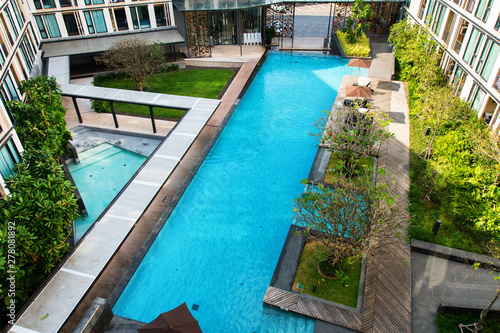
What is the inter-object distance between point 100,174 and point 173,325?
38.4 feet

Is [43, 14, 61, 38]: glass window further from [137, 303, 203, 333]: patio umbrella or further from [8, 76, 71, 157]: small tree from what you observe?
[137, 303, 203, 333]: patio umbrella

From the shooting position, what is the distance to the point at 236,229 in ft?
51.4

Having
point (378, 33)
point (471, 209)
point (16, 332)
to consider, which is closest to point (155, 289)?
point (16, 332)

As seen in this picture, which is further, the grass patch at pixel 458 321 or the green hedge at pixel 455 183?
the green hedge at pixel 455 183

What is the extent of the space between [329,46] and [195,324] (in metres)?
33.5

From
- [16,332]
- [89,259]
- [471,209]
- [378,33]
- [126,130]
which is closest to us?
[16,332]

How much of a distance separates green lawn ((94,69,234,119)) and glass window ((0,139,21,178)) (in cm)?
991

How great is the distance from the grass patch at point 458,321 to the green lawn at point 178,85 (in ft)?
63.9

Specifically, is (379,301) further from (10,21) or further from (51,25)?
(51,25)

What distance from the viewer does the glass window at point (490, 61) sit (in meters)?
18.4

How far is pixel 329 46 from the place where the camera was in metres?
36.3

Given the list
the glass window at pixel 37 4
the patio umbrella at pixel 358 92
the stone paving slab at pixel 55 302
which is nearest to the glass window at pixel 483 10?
the patio umbrella at pixel 358 92

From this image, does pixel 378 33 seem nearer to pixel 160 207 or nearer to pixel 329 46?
pixel 329 46

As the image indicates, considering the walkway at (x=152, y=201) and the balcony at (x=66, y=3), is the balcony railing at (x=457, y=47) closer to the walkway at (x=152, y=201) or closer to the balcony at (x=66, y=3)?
the walkway at (x=152, y=201)
